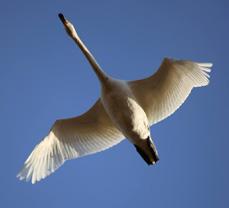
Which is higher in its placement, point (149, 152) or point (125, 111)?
point (125, 111)

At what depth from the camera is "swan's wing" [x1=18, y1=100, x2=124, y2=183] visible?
15366 millimetres

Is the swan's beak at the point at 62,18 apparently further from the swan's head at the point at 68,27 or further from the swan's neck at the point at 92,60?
the swan's neck at the point at 92,60

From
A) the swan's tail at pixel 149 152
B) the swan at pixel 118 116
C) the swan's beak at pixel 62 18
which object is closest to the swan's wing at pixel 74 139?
the swan at pixel 118 116

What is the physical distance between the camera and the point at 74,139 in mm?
15836

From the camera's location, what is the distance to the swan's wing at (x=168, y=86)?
583 inches

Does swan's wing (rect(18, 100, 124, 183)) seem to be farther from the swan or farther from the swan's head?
the swan's head

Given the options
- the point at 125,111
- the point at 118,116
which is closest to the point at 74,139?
the point at 118,116

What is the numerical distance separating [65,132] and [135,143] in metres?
2.35

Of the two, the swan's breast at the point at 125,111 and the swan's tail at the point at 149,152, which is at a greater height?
the swan's breast at the point at 125,111

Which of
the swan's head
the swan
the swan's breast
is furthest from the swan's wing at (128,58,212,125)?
the swan's head

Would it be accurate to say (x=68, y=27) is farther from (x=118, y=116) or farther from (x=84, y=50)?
(x=118, y=116)

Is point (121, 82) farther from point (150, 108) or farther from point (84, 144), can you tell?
point (84, 144)

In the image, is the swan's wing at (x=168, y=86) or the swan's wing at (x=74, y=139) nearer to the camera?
the swan's wing at (x=168, y=86)

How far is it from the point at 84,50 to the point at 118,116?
209 cm
